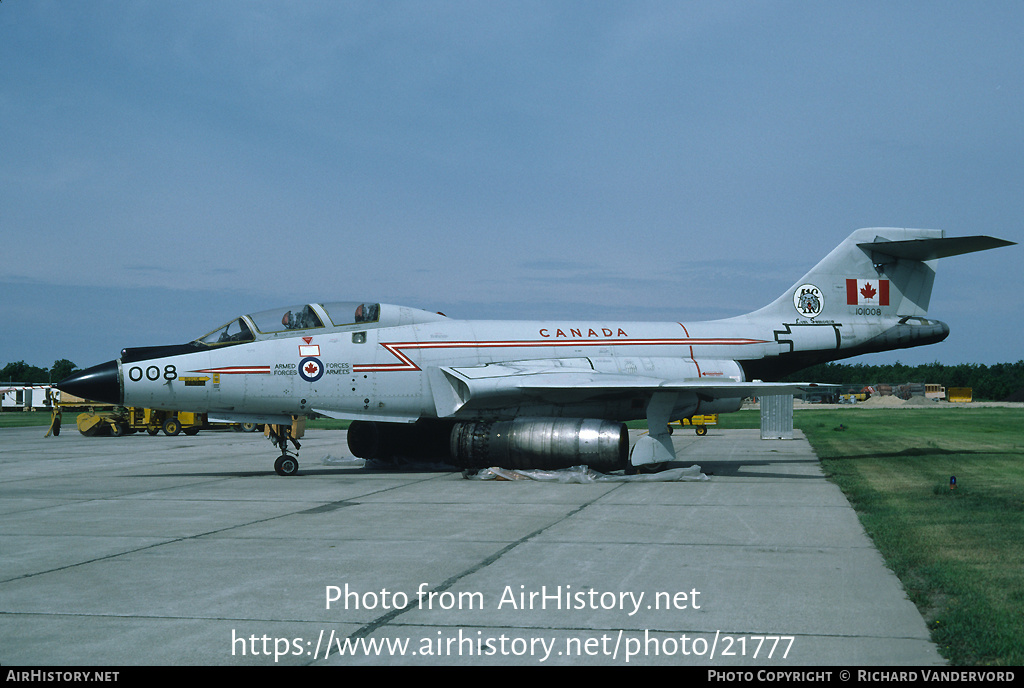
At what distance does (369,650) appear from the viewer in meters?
4.75

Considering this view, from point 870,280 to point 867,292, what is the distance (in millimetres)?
298

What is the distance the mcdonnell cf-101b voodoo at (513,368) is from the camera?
1430cm

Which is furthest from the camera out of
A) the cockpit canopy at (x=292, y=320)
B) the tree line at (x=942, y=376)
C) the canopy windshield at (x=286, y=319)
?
the tree line at (x=942, y=376)

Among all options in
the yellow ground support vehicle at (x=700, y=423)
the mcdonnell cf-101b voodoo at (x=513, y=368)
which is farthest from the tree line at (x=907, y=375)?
the mcdonnell cf-101b voodoo at (x=513, y=368)

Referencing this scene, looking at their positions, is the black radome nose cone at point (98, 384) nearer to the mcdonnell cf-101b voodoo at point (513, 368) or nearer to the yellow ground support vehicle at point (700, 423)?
the mcdonnell cf-101b voodoo at point (513, 368)

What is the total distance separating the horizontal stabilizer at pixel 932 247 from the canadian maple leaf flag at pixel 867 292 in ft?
2.48

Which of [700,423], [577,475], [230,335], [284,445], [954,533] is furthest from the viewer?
[700,423]

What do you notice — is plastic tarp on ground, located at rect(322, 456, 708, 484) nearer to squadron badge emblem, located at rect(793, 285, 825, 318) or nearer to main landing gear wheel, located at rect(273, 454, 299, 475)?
main landing gear wheel, located at rect(273, 454, 299, 475)

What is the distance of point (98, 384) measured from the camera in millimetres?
13938

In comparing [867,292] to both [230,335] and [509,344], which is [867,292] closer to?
[509,344]

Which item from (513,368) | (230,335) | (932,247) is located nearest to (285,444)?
(230,335)

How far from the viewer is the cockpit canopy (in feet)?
49.9
